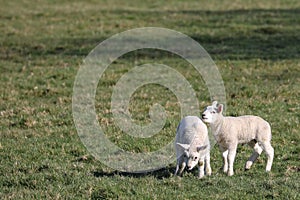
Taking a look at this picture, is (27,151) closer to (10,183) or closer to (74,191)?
(10,183)

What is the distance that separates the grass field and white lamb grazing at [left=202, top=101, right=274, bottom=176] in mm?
321

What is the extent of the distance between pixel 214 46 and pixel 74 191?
1676 centimetres

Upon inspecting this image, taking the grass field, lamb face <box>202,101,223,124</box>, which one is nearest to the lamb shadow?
the grass field

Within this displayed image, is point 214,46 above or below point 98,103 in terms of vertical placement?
above

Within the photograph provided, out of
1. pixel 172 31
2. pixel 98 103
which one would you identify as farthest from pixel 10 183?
pixel 172 31

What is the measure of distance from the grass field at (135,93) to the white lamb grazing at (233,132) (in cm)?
32

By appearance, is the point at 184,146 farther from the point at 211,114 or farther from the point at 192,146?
the point at 211,114

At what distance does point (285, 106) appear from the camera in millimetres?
16250

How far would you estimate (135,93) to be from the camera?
60.5ft

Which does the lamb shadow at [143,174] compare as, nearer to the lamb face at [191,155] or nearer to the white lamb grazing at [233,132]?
the lamb face at [191,155]

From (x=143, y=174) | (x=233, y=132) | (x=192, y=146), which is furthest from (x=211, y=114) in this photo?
(x=143, y=174)

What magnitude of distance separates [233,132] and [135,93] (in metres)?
7.90

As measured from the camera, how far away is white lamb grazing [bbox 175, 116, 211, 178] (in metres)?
10.2

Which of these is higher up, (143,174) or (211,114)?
(211,114)
